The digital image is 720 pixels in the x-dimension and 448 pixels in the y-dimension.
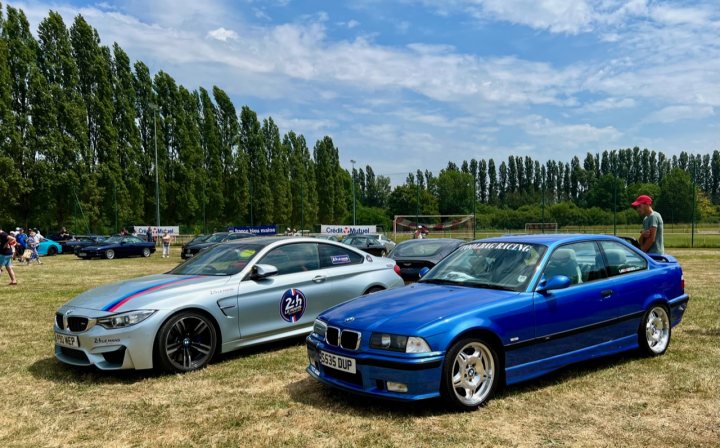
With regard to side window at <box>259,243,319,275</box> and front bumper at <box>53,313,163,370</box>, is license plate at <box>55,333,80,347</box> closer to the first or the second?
front bumper at <box>53,313,163,370</box>

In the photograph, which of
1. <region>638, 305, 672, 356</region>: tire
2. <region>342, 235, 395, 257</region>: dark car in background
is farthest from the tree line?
→ <region>638, 305, 672, 356</region>: tire

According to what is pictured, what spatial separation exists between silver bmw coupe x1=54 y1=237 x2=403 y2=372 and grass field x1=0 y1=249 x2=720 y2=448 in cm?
27

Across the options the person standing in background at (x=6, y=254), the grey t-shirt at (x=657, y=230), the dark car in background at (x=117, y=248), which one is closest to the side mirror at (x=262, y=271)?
the grey t-shirt at (x=657, y=230)

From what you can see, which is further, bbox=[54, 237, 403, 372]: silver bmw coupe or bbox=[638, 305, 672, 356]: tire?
bbox=[638, 305, 672, 356]: tire

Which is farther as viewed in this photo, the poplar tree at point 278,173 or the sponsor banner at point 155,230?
the poplar tree at point 278,173

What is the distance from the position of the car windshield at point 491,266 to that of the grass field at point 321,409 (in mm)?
952

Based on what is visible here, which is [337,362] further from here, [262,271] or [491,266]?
[262,271]

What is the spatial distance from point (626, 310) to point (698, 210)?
1383 inches

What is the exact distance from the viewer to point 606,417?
420cm

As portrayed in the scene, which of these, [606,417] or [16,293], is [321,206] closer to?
[16,293]

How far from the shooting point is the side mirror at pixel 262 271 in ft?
20.0

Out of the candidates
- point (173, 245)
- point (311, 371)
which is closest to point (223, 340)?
point (311, 371)

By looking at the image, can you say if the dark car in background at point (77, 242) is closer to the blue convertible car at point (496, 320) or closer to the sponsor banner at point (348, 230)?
the sponsor banner at point (348, 230)

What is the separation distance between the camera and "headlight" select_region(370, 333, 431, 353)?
4098 mm
